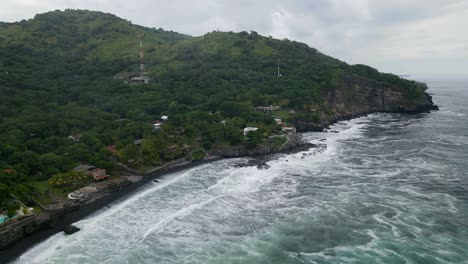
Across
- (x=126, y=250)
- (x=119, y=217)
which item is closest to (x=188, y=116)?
(x=119, y=217)

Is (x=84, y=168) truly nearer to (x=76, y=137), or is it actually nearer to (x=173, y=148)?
(x=173, y=148)

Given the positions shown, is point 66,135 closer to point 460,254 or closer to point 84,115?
point 84,115

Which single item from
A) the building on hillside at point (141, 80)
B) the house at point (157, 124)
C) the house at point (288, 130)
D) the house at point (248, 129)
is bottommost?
the house at point (288, 130)

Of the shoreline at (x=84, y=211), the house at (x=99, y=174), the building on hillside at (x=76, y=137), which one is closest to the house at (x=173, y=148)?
the shoreline at (x=84, y=211)

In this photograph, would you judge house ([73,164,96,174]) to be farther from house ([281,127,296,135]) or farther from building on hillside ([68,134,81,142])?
house ([281,127,296,135])

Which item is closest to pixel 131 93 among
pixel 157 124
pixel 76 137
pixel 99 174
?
pixel 157 124

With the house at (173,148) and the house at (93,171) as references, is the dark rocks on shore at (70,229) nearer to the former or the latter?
the house at (93,171)

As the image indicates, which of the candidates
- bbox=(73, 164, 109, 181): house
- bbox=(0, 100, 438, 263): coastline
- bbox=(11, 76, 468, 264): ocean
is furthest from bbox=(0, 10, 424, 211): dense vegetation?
bbox=(11, 76, 468, 264): ocean
